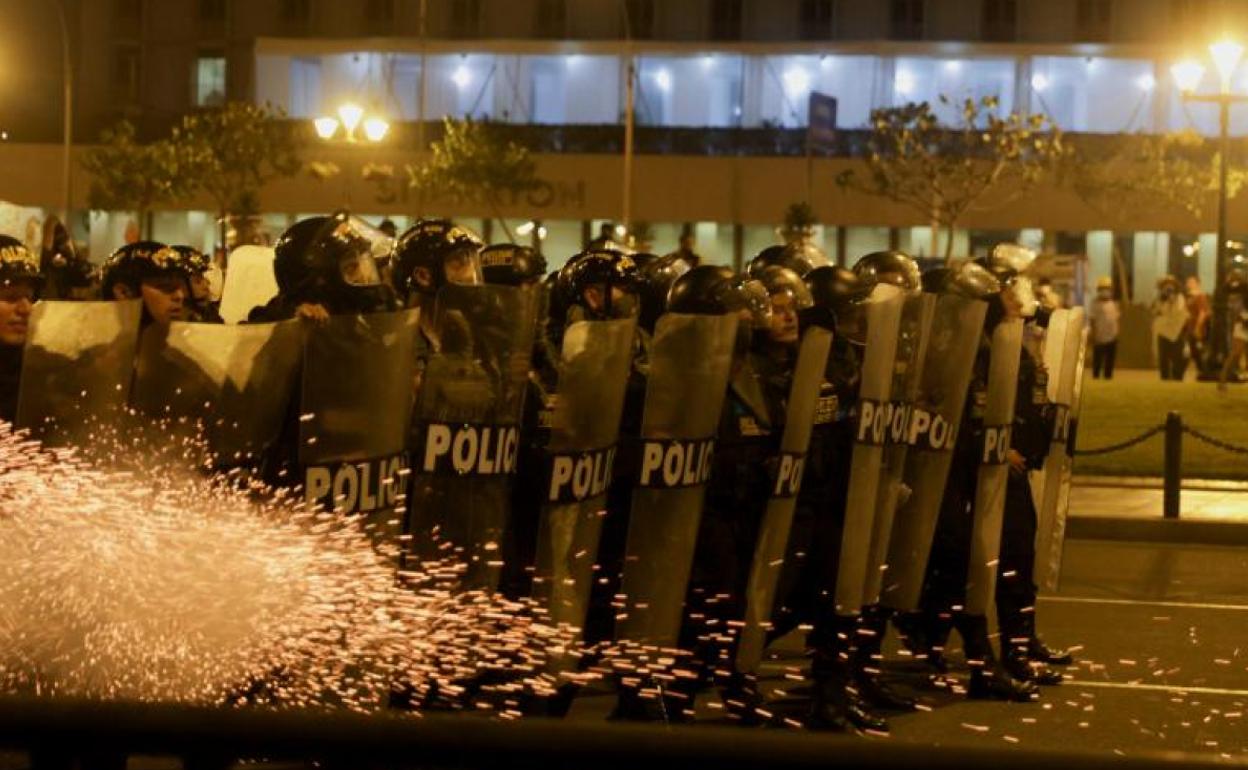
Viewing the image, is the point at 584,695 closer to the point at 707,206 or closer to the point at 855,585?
the point at 855,585

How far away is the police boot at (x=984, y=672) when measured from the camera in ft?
30.0

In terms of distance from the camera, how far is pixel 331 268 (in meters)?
6.50

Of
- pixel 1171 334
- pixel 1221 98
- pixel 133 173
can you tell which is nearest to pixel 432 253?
pixel 1221 98

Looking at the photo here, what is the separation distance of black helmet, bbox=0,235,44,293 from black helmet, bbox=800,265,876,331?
291 centimetres

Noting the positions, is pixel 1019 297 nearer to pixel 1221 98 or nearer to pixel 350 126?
pixel 1221 98

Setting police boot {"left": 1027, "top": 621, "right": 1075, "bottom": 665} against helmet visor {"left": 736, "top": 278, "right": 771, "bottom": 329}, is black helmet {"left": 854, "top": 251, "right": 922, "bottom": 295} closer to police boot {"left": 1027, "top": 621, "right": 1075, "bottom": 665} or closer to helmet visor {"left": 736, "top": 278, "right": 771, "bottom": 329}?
helmet visor {"left": 736, "top": 278, "right": 771, "bottom": 329}

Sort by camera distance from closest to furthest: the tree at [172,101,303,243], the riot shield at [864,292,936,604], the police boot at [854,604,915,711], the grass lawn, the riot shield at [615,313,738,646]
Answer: the riot shield at [615,313,738,646] < the riot shield at [864,292,936,604] < the police boot at [854,604,915,711] < the grass lawn < the tree at [172,101,303,243]

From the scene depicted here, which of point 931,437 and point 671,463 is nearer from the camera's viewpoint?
point 671,463

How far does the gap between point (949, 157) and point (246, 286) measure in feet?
119

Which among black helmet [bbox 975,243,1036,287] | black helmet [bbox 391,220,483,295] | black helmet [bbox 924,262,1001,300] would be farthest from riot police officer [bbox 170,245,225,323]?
black helmet [bbox 975,243,1036,287]

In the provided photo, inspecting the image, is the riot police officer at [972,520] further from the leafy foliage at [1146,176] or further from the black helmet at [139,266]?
the leafy foliage at [1146,176]

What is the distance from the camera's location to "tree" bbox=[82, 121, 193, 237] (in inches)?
1917

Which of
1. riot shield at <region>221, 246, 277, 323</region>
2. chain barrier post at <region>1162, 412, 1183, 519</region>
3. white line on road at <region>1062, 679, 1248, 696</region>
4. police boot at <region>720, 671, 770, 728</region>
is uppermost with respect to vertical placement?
riot shield at <region>221, 246, 277, 323</region>

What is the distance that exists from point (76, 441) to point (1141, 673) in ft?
18.7
